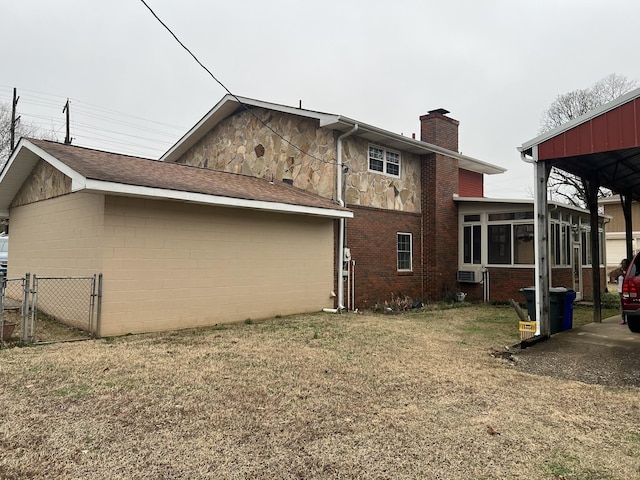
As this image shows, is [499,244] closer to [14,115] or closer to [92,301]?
[92,301]

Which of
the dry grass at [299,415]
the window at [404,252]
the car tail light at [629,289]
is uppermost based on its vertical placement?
the window at [404,252]

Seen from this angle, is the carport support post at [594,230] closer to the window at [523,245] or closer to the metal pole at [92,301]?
the window at [523,245]

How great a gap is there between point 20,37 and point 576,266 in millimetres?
19895

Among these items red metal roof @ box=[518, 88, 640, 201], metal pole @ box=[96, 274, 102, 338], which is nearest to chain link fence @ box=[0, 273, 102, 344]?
metal pole @ box=[96, 274, 102, 338]

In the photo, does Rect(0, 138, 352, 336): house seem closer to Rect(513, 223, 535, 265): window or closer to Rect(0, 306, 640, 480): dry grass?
Rect(0, 306, 640, 480): dry grass

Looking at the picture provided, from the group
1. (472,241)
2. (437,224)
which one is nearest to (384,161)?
(437,224)

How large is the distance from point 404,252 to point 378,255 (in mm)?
1523

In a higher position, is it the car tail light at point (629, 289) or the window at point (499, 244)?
the window at point (499, 244)

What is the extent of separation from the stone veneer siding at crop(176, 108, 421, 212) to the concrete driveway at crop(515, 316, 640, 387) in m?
6.96

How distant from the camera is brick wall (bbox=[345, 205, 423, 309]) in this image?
Answer: 13578 mm

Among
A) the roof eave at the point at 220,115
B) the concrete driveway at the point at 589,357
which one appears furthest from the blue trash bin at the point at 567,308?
the roof eave at the point at 220,115

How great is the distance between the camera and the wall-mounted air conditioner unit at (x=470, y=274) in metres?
16.1

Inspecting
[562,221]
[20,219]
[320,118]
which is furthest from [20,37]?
[562,221]

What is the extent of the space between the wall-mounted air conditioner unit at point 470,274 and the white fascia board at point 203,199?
6162mm
